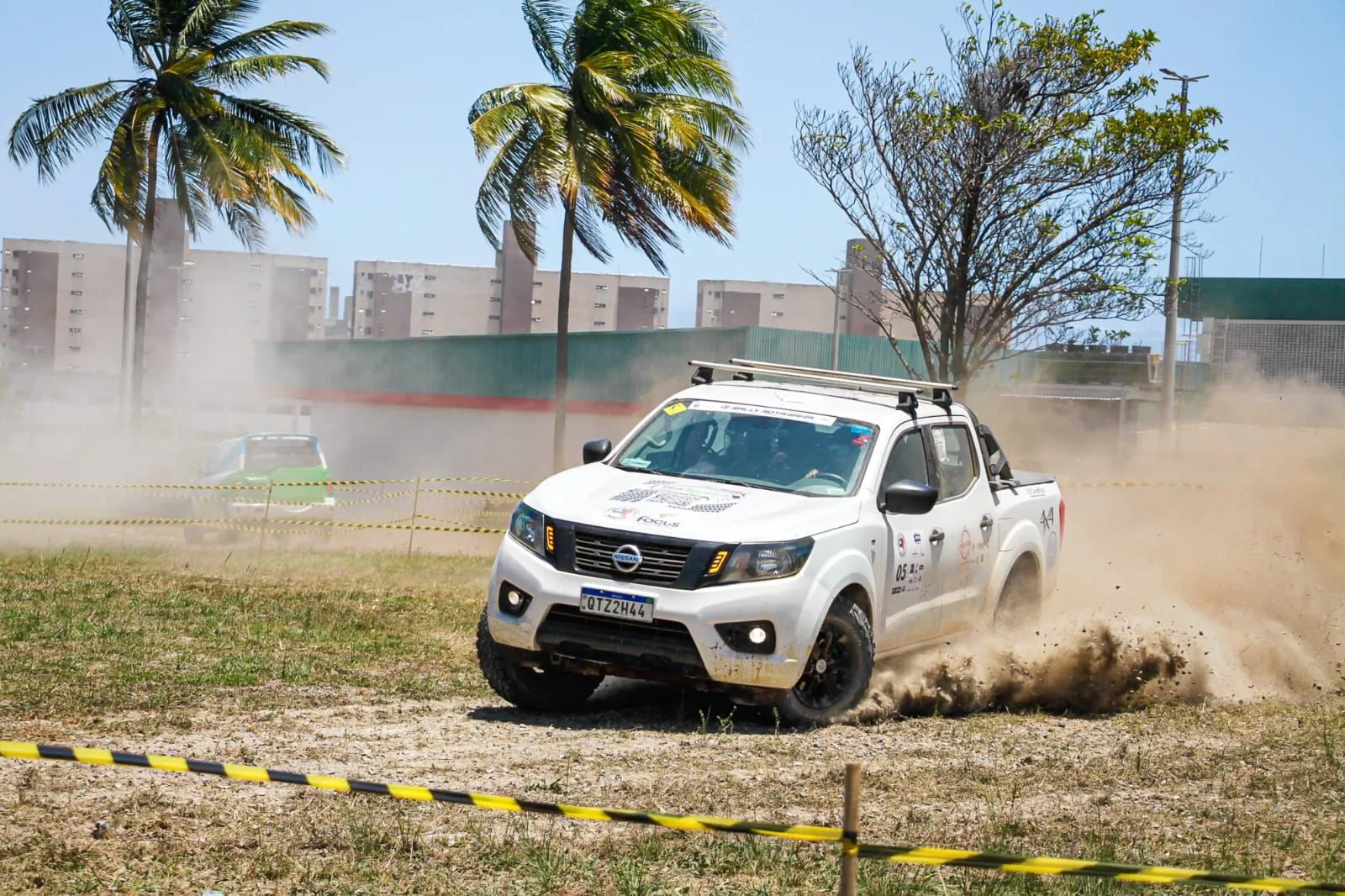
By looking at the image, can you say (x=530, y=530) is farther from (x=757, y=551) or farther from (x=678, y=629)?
(x=757, y=551)

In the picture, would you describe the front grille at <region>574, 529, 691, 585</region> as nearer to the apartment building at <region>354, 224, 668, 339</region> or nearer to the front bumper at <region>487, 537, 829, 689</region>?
the front bumper at <region>487, 537, 829, 689</region>

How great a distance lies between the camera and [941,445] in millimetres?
9664

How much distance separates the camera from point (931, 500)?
28.0 feet

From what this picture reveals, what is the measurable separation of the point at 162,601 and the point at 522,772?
7150mm

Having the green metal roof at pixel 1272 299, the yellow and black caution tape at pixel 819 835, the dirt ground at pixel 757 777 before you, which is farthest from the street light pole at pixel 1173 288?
the green metal roof at pixel 1272 299

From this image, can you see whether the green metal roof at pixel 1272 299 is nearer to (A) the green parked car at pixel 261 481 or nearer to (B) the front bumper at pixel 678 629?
(A) the green parked car at pixel 261 481

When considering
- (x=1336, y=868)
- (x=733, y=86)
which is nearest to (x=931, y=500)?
(x=1336, y=868)

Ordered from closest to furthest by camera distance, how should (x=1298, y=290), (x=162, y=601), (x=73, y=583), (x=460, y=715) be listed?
(x=460, y=715) < (x=162, y=601) < (x=73, y=583) < (x=1298, y=290)

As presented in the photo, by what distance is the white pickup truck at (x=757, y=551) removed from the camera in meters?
7.69

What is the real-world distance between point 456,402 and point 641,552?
41.7m

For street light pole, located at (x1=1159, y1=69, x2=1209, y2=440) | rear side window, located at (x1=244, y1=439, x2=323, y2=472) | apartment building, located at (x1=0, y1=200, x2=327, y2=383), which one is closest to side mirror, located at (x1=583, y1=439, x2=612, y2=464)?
street light pole, located at (x1=1159, y1=69, x2=1209, y2=440)

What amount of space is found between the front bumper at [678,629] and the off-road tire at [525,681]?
389mm

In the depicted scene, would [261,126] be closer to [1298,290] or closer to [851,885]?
[851,885]

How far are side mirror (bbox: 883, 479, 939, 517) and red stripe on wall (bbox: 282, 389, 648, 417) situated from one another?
3160cm
